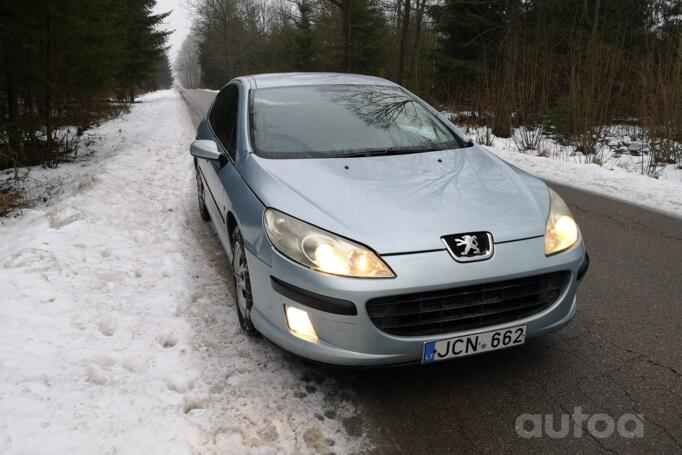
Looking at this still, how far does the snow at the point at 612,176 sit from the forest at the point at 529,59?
1.56 feet

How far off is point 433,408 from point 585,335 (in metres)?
1.28

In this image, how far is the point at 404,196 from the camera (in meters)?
2.70

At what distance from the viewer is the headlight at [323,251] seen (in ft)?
7.51

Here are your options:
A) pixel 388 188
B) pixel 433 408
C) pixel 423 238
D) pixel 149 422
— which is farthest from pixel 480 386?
pixel 149 422

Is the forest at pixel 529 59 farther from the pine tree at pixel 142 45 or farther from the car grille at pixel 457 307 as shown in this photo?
the pine tree at pixel 142 45

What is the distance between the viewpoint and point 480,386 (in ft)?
8.71

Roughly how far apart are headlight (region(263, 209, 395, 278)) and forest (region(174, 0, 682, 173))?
841 cm

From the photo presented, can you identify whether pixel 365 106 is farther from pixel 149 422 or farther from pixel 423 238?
pixel 149 422

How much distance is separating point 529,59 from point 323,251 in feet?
38.5

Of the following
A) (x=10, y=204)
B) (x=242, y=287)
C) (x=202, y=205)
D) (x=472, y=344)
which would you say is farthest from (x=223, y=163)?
(x=10, y=204)

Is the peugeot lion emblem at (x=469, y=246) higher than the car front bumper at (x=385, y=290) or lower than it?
higher

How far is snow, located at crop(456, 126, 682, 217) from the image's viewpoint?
20.6 ft

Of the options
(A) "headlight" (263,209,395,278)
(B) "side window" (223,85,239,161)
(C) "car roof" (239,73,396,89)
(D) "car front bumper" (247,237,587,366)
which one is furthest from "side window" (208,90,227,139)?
(D) "car front bumper" (247,237,587,366)

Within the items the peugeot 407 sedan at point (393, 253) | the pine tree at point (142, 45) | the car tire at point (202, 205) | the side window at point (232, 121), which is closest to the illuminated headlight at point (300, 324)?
the peugeot 407 sedan at point (393, 253)
